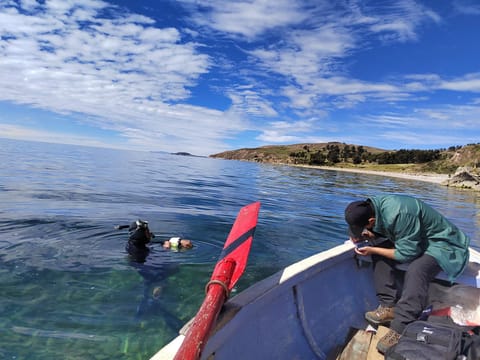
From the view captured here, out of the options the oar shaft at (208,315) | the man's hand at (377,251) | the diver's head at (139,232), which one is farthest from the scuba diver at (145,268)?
the man's hand at (377,251)

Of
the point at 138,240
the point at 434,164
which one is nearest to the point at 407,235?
the point at 138,240

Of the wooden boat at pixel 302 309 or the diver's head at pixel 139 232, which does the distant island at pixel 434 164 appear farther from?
the diver's head at pixel 139 232

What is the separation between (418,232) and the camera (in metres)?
4.05

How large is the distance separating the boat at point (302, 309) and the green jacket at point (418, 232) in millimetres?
554

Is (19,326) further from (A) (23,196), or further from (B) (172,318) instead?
(A) (23,196)

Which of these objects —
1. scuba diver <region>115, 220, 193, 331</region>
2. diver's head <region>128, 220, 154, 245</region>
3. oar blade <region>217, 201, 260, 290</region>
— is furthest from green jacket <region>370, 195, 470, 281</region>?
diver's head <region>128, 220, 154, 245</region>

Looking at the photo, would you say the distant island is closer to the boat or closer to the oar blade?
the boat

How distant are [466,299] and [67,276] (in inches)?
295

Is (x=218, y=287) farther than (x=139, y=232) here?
No

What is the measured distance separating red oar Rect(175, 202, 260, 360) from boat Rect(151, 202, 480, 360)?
0.07m

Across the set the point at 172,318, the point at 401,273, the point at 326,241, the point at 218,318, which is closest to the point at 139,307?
the point at 172,318

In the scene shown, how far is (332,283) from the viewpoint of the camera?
470cm

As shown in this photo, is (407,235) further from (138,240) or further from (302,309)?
(138,240)

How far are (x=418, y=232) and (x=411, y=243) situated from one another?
6.7 inches
